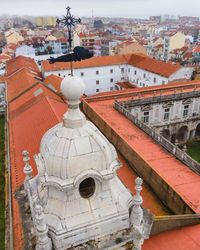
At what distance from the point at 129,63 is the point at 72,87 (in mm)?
60384

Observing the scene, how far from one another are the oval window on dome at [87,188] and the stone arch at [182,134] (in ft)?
119

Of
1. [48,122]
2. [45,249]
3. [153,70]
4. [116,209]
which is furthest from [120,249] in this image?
[153,70]

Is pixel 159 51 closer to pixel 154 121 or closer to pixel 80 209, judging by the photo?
pixel 154 121

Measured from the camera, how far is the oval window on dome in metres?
7.51

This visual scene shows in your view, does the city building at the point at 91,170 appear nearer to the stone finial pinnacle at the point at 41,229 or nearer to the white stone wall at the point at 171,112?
the stone finial pinnacle at the point at 41,229

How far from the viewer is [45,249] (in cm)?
674

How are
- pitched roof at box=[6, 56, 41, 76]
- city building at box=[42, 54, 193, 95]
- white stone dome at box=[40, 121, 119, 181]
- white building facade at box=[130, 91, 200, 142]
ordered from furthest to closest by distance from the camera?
city building at box=[42, 54, 193, 95], pitched roof at box=[6, 56, 41, 76], white building facade at box=[130, 91, 200, 142], white stone dome at box=[40, 121, 119, 181]

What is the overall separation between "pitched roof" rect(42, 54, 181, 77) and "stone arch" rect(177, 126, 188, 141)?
1597 centimetres

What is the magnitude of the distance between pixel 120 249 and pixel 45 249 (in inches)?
86.5

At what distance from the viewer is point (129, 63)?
65250 millimetres

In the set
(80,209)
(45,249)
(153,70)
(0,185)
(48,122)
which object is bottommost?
(0,185)

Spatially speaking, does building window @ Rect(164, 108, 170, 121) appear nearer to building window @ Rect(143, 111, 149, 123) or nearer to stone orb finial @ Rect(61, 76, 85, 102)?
building window @ Rect(143, 111, 149, 123)

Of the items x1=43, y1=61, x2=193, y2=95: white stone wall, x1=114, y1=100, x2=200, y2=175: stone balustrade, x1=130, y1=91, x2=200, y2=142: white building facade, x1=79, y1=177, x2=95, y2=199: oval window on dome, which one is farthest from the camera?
x1=43, y1=61, x2=193, y2=95: white stone wall

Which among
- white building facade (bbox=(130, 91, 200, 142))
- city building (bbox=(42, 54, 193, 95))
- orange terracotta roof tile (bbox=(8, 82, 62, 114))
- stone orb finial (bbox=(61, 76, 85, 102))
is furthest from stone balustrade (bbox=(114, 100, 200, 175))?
city building (bbox=(42, 54, 193, 95))
